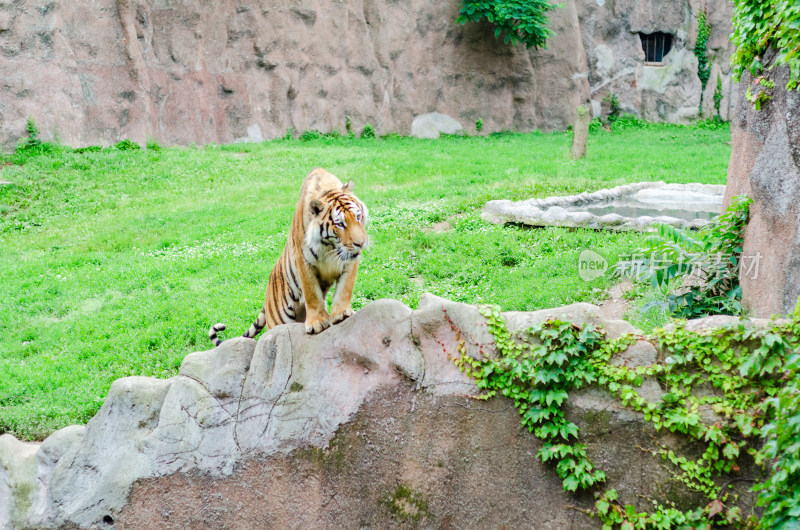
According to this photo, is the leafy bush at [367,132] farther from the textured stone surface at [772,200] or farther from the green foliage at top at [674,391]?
the green foliage at top at [674,391]

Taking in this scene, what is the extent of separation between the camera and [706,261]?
6117 mm

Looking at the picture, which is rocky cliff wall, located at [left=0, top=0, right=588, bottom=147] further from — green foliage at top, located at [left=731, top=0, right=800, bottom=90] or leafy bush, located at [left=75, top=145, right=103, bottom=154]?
green foliage at top, located at [left=731, top=0, right=800, bottom=90]

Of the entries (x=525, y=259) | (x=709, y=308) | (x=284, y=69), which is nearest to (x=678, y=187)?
(x=525, y=259)

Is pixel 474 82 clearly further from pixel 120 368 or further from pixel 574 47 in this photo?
pixel 120 368

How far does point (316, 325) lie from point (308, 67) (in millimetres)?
15931

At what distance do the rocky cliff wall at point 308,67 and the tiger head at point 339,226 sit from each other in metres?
11.8

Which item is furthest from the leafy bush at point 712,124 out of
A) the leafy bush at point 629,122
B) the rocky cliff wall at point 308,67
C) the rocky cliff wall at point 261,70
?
the rocky cliff wall at point 261,70

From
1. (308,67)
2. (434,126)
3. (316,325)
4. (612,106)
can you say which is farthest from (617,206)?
(612,106)

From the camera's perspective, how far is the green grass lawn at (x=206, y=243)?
23.5ft

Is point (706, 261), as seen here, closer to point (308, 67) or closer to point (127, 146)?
point (127, 146)

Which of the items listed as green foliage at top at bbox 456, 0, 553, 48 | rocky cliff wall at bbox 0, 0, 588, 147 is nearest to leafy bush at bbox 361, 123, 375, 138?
rocky cliff wall at bbox 0, 0, 588, 147

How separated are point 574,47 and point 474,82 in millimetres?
3687

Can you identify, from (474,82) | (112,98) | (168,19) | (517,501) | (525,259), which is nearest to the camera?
(517,501)

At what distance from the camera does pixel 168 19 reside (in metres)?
17.1
